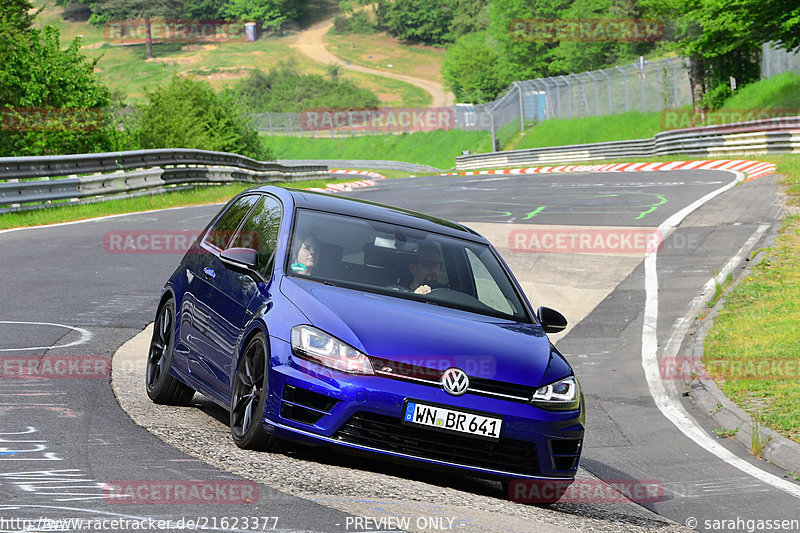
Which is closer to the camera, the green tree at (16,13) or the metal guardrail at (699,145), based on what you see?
the metal guardrail at (699,145)

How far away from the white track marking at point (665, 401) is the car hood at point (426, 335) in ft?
7.84

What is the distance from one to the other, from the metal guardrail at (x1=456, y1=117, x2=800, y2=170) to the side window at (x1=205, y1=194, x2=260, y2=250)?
32.3m

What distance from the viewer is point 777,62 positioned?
168ft

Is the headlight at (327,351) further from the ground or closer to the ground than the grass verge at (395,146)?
further from the ground

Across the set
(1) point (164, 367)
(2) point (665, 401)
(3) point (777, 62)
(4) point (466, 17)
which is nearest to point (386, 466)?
(1) point (164, 367)

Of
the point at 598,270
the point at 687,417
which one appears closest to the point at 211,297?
the point at 687,417

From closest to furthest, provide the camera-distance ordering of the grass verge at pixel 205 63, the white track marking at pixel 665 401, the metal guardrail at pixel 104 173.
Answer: the white track marking at pixel 665 401 → the metal guardrail at pixel 104 173 → the grass verge at pixel 205 63

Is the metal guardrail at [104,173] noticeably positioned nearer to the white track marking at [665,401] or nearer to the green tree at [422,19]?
the white track marking at [665,401]

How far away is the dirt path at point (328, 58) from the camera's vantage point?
148525 millimetres

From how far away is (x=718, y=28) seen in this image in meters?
44.5

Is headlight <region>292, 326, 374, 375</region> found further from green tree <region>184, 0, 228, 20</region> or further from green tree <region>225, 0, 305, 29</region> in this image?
green tree <region>184, 0, 228, 20</region>

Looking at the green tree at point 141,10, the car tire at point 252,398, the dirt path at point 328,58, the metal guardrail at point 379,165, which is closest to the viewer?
the car tire at point 252,398

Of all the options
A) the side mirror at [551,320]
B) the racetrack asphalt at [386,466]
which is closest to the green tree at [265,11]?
the racetrack asphalt at [386,466]

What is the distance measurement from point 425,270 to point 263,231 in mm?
1228
